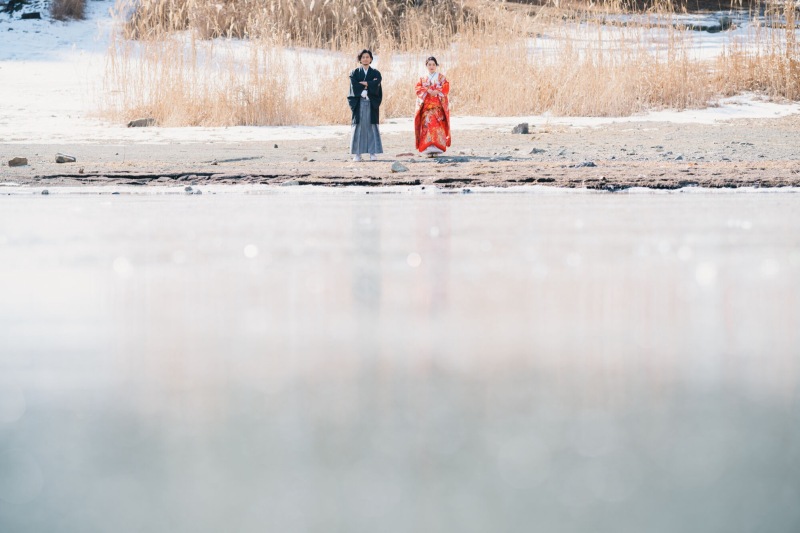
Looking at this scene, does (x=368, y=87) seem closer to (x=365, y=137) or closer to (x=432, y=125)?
(x=365, y=137)

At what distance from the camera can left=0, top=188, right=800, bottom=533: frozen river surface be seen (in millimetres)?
1509

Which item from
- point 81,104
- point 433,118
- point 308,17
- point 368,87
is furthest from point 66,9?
point 433,118

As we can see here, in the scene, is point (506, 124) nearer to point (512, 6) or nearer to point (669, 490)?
point (512, 6)

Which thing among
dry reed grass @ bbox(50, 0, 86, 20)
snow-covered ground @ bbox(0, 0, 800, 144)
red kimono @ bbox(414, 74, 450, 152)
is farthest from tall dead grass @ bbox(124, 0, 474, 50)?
red kimono @ bbox(414, 74, 450, 152)

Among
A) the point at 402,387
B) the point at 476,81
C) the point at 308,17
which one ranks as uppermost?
the point at 308,17

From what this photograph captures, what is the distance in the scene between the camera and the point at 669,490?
5.05 ft

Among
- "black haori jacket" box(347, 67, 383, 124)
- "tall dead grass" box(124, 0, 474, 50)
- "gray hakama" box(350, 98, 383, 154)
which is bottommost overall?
"gray hakama" box(350, 98, 383, 154)

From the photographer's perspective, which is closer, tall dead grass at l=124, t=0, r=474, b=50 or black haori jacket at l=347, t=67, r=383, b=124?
black haori jacket at l=347, t=67, r=383, b=124

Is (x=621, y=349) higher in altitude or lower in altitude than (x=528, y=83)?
lower

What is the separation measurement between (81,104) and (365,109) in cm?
663

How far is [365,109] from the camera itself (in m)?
10.5

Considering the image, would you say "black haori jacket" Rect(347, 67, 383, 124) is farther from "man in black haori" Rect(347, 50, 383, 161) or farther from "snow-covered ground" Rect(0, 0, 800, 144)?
"snow-covered ground" Rect(0, 0, 800, 144)

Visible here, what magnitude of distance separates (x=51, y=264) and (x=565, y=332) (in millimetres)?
1939

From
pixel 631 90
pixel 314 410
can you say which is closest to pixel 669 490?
pixel 314 410
